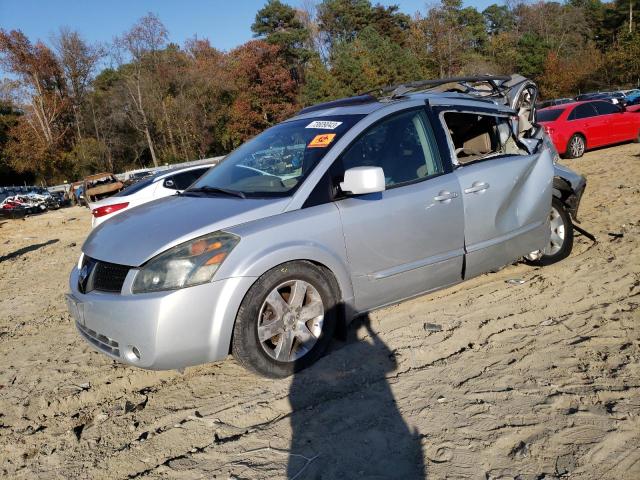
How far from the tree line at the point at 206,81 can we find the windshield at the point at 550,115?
33685mm

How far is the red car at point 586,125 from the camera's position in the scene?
1422 cm

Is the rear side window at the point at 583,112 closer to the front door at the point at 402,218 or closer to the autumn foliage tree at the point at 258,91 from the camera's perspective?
the front door at the point at 402,218

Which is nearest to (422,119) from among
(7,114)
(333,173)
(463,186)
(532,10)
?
(463,186)

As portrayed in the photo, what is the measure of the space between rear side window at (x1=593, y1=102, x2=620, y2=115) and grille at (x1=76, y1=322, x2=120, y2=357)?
1491 centimetres

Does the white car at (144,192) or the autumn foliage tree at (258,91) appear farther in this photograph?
the autumn foliage tree at (258,91)

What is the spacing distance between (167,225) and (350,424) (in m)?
1.65

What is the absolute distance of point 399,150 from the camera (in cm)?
404

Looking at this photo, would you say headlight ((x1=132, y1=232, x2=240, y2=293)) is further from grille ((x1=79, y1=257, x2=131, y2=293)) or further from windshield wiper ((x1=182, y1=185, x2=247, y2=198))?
windshield wiper ((x1=182, y1=185, x2=247, y2=198))

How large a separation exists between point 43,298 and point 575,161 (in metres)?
12.3

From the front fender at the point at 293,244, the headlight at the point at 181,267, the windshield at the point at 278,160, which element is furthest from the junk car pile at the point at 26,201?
the front fender at the point at 293,244

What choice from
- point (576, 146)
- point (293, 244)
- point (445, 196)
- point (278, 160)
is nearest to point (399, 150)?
point (445, 196)

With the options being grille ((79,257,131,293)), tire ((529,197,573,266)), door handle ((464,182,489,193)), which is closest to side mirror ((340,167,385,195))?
door handle ((464,182,489,193))

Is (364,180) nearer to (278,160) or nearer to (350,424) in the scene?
(278,160)

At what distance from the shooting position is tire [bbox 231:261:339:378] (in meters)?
3.23
